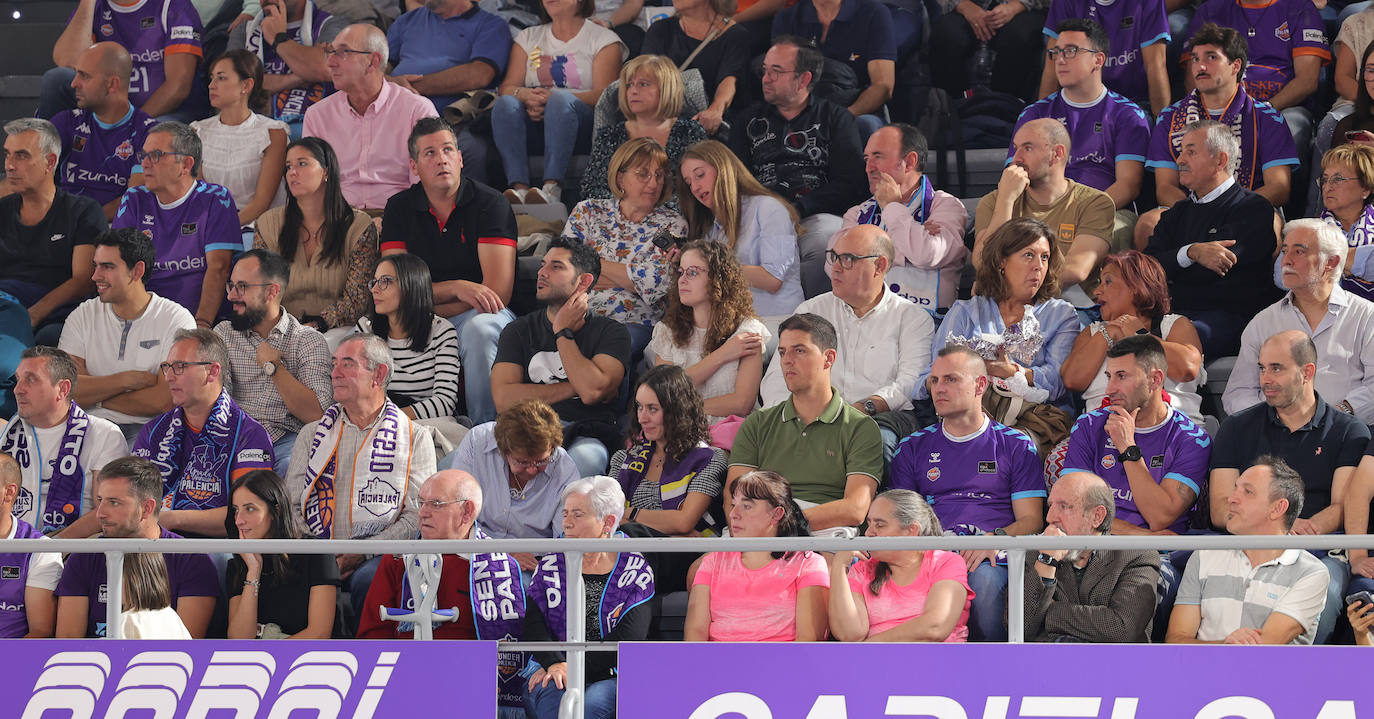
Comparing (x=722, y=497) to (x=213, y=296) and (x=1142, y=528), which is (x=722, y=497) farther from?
(x=213, y=296)

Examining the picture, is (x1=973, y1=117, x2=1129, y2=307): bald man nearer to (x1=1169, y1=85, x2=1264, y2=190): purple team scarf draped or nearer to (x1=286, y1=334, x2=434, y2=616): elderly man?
(x1=1169, y1=85, x2=1264, y2=190): purple team scarf draped

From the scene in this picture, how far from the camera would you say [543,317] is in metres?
6.55

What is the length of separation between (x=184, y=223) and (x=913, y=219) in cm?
314

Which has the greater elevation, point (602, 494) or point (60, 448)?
point (60, 448)

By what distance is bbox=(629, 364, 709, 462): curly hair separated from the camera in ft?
18.9

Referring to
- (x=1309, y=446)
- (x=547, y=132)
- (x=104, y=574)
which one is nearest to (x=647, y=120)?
(x=547, y=132)

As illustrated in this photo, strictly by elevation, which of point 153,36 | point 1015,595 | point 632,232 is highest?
Result: point 153,36

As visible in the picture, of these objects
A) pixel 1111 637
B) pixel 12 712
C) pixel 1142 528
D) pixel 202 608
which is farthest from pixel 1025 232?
pixel 12 712

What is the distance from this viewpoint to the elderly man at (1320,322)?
232 inches

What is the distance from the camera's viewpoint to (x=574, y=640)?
4340 millimetres

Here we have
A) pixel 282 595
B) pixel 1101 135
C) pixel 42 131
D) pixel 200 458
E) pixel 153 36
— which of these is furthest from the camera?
pixel 153 36

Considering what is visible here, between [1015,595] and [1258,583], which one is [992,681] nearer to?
[1015,595]

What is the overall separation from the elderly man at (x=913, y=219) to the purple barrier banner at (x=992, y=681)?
8.22 ft

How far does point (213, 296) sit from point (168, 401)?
69 cm
